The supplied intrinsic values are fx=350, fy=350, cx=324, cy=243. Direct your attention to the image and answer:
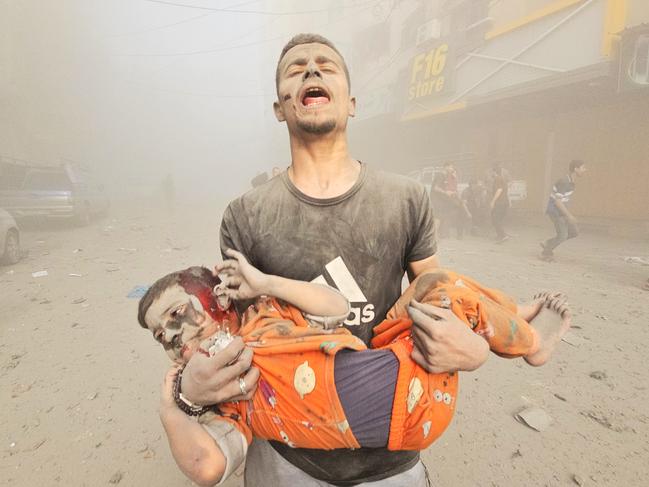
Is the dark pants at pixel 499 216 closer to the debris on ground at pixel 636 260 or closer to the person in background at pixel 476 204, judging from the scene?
the person in background at pixel 476 204

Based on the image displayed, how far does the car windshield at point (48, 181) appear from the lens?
11.2m

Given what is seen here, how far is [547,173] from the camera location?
40.7ft

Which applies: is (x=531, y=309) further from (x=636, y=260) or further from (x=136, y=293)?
(x=636, y=260)

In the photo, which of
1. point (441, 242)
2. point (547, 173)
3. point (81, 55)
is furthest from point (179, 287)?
point (81, 55)

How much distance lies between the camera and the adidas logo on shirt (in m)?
1.42

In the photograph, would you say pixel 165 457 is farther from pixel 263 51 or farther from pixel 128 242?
pixel 263 51

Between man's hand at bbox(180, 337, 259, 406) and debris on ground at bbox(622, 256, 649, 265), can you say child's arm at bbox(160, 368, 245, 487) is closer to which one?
man's hand at bbox(180, 337, 259, 406)

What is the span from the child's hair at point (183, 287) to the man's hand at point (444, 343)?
887 mm

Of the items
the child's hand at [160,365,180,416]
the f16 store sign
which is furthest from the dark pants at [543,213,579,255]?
Answer: the f16 store sign

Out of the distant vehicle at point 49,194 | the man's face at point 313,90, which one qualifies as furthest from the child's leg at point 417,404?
the distant vehicle at point 49,194

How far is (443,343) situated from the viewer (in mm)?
1061

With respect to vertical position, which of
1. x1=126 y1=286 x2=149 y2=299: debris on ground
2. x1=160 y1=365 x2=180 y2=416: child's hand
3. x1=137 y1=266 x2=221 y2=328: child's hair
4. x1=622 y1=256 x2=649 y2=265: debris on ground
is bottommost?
x1=622 y1=256 x2=649 y2=265: debris on ground

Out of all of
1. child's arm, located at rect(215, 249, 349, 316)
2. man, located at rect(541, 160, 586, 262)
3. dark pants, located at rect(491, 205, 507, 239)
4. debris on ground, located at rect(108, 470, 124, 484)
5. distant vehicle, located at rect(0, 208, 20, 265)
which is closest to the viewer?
child's arm, located at rect(215, 249, 349, 316)

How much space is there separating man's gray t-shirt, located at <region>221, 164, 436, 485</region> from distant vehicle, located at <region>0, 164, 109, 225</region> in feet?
41.1
